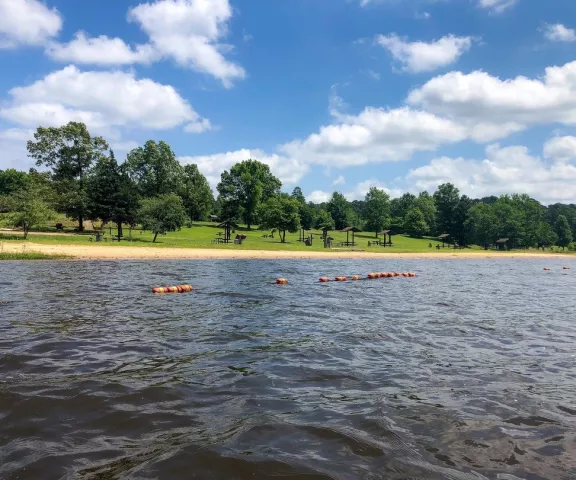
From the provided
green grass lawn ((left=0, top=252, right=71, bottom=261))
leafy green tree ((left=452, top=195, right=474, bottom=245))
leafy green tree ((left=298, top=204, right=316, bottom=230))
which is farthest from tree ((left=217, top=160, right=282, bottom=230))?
green grass lawn ((left=0, top=252, right=71, bottom=261))

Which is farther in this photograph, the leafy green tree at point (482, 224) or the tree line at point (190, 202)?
the leafy green tree at point (482, 224)

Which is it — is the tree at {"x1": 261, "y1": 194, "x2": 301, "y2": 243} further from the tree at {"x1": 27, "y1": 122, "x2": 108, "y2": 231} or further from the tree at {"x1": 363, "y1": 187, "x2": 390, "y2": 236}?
the tree at {"x1": 363, "y1": 187, "x2": 390, "y2": 236}

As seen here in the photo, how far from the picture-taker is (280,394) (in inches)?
270

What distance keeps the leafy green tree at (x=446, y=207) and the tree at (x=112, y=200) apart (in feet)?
290

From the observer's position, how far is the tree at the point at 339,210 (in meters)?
126

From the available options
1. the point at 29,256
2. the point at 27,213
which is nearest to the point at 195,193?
the point at 27,213

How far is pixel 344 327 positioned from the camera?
12406 mm

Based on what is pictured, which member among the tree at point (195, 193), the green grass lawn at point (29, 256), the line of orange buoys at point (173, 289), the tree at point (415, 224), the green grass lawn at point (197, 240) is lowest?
the line of orange buoys at point (173, 289)

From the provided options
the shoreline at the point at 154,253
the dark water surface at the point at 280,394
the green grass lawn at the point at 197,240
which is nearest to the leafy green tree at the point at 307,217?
the green grass lawn at the point at 197,240

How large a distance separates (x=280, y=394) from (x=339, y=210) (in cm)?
12226

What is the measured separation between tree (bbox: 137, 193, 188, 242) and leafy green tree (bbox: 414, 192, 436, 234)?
3308 inches

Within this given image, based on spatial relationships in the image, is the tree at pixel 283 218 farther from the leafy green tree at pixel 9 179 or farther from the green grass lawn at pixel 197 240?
the leafy green tree at pixel 9 179

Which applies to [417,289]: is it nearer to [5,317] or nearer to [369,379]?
[369,379]

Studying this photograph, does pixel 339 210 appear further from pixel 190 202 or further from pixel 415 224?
pixel 190 202
